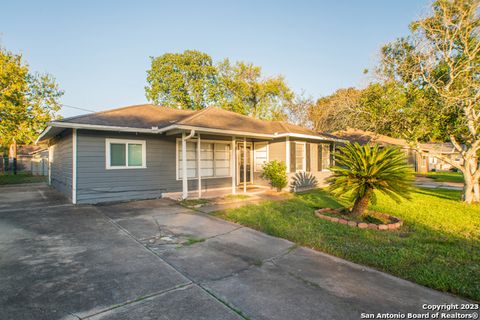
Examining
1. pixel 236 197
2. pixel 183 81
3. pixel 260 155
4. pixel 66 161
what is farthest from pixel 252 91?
pixel 66 161

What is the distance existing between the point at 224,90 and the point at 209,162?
1943 cm

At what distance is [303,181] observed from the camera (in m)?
12.3

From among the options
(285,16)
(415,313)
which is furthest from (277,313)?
(285,16)

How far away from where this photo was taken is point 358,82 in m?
9.43

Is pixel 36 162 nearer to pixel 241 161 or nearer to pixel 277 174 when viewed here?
pixel 241 161

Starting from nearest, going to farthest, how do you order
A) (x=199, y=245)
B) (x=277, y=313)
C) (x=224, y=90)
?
(x=277, y=313) → (x=199, y=245) → (x=224, y=90)

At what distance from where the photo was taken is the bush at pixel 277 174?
11070 mm

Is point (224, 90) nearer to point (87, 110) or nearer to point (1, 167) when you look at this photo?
point (87, 110)

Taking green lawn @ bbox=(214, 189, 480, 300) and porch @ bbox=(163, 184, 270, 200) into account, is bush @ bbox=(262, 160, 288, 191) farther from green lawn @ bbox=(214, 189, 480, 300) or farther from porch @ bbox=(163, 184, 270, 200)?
green lawn @ bbox=(214, 189, 480, 300)

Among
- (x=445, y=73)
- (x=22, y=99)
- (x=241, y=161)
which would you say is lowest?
(x=241, y=161)

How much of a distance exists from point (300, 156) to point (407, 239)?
7.72 metres

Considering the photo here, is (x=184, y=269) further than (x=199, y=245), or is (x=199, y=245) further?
(x=199, y=245)

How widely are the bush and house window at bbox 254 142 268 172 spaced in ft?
3.81

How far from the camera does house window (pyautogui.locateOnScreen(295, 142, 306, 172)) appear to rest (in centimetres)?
1201
